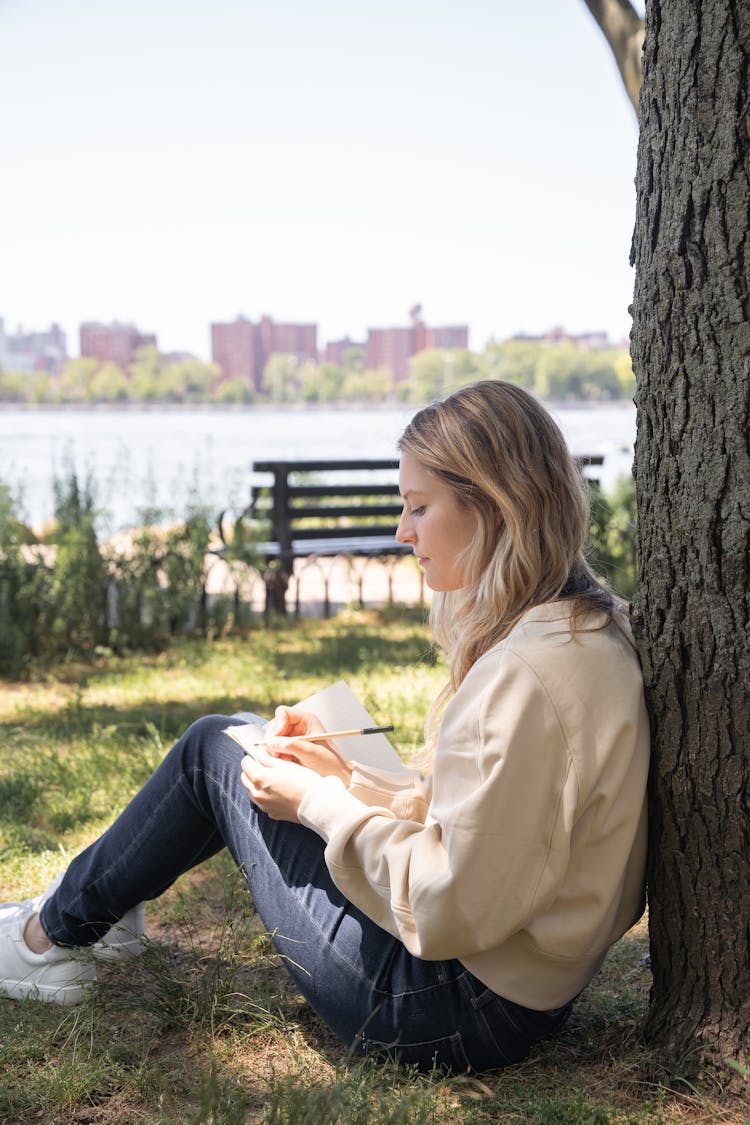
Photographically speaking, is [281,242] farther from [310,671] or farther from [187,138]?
[310,671]

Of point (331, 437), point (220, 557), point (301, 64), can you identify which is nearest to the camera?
point (220, 557)

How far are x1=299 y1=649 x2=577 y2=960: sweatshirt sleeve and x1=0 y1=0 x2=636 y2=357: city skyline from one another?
137 feet

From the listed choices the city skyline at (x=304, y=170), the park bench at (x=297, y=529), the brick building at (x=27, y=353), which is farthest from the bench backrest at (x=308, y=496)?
the city skyline at (x=304, y=170)

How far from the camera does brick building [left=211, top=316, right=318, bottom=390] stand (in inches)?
1358

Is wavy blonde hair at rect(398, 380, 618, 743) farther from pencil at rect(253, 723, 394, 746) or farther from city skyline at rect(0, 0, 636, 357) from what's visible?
city skyline at rect(0, 0, 636, 357)

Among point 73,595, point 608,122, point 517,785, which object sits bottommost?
point 73,595

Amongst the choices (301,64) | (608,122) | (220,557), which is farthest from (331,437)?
(608,122)

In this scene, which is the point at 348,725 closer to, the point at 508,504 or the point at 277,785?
the point at 277,785

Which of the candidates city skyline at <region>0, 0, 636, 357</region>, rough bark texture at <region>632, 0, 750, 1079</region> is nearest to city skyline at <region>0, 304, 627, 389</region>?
city skyline at <region>0, 0, 636, 357</region>

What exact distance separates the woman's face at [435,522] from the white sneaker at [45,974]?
111 cm

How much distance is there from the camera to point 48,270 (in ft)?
249

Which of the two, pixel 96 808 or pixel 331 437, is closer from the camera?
pixel 96 808

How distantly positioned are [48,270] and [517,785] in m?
81.2

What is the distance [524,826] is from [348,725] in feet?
2.30
